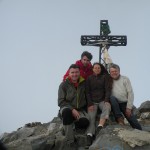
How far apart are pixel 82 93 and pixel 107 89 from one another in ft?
2.38

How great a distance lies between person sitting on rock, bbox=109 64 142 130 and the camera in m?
7.63

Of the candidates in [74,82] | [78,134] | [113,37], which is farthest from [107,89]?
[113,37]

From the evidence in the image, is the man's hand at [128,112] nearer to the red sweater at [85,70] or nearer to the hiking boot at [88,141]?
the hiking boot at [88,141]

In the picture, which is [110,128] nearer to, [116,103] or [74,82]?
[116,103]

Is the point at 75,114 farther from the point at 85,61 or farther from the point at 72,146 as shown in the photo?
the point at 85,61

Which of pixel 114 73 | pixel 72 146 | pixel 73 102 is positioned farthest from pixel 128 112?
pixel 72 146

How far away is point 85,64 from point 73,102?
1.51 m

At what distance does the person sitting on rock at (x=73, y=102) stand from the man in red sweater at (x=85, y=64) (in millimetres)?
781

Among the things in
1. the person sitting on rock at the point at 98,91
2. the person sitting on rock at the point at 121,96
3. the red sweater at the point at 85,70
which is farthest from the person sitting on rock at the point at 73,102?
the person sitting on rock at the point at 121,96

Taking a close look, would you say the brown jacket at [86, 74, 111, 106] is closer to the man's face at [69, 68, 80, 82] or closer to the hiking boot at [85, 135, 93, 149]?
the man's face at [69, 68, 80, 82]

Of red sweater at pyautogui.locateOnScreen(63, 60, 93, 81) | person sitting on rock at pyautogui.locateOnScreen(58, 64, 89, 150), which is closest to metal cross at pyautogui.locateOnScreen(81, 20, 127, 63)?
red sweater at pyautogui.locateOnScreen(63, 60, 93, 81)

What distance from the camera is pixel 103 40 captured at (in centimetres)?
1661

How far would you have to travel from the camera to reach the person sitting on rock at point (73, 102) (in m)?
7.14

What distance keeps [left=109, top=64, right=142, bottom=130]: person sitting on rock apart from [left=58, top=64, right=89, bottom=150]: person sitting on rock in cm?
87
